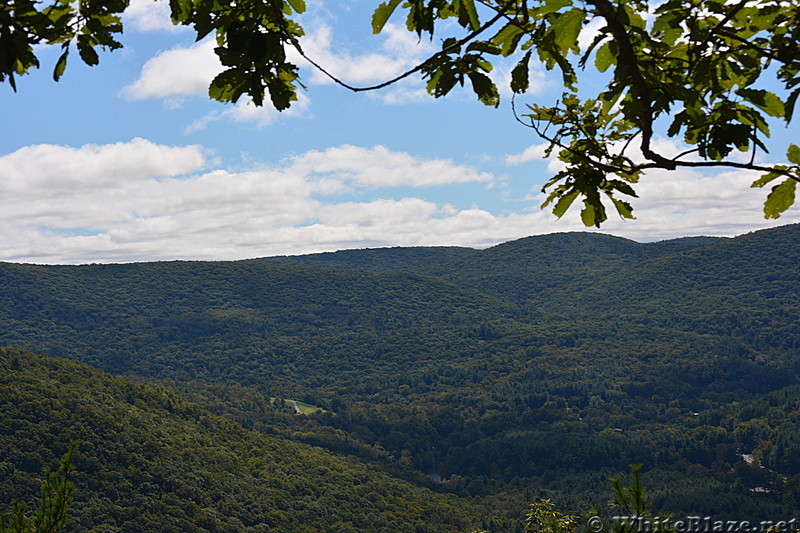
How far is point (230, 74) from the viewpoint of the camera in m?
2.75

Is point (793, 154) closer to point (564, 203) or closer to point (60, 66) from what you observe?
point (564, 203)

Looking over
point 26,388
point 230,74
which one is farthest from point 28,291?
point 230,74

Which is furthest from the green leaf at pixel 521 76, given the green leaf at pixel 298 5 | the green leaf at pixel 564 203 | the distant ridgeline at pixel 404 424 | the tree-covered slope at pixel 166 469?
the distant ridgeline at pixel 404 424

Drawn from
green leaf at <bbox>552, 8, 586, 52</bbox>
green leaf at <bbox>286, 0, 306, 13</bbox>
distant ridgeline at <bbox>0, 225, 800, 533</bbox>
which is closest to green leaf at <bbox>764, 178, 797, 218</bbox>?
green leaf at <bbox>552, 8, 586, 52</bbox>

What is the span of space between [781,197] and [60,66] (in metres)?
3.47

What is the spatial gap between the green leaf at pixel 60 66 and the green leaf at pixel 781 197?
3.42m

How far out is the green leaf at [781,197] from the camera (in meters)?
2.68

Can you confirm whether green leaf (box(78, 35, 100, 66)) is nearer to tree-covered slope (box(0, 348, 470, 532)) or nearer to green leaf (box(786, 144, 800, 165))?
green leaf (box(786, 144, 800, 165))

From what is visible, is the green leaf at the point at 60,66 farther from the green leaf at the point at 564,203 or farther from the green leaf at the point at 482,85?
the green leaf at the point at 564,203

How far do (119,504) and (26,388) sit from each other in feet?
64.0

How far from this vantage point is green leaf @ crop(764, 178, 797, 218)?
2.68 metres

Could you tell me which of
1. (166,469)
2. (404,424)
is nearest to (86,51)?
(166,469)

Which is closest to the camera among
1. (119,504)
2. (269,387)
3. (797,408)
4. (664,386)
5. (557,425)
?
(119,504)

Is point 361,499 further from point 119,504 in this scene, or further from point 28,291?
point 28,291
